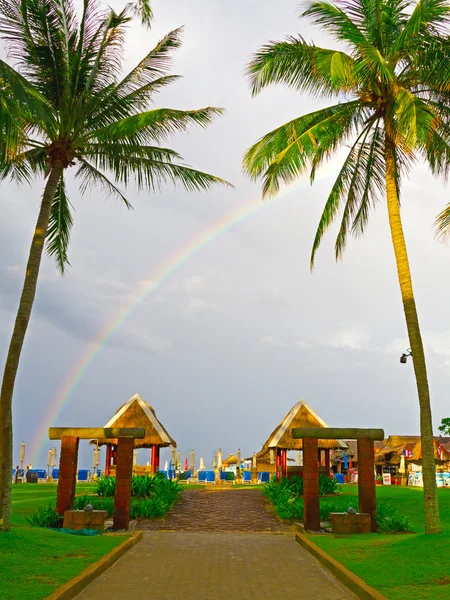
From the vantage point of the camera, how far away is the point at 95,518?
13758 mm

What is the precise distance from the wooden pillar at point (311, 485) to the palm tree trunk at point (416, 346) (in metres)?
3.31

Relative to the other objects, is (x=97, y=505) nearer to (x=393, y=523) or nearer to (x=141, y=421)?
(x=141, y=421)

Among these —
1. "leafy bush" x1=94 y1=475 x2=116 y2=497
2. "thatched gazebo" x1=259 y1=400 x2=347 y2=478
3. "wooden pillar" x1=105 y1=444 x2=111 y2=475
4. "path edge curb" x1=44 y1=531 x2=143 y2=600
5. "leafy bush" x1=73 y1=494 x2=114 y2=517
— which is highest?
"thatched gazebo" x1=259 y1=400 x2=347 y2=478

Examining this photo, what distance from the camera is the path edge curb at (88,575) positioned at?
21.8 ft

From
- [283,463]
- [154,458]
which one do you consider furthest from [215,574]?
[283,463]

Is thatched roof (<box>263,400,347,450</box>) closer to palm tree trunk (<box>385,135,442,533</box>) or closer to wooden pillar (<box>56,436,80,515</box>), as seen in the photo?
wooden pillar (<box>56,436,80,515</box>)

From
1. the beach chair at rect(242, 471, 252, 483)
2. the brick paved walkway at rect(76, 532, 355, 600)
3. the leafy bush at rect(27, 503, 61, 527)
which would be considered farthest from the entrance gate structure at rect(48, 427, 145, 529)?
the beach chair at rect(242, 471, 252, 483)

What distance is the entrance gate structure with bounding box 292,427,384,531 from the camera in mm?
14180

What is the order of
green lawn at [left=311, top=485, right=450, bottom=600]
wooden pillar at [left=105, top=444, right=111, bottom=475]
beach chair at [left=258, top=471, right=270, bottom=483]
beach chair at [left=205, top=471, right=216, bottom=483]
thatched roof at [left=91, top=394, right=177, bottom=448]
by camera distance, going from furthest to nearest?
1. beach chair at [left=205, top=471, right=216, bottom=483]
2. beach chair at [left=258, top=471, right=270, bottom=483]
3. wooden pillar at [left=105, top=444, right=111, bottom=475]
4. thatched roof at [left=91, top=394, right=177, bottom=448]
5. green lawn at [left=311, top=485, right=450, bottom=600]

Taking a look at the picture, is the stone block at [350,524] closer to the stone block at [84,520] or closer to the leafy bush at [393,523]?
the leafy bush at [393,523]

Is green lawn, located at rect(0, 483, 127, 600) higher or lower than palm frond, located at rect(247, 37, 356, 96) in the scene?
lower

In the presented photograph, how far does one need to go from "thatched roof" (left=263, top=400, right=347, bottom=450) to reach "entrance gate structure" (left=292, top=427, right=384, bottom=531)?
8.54 m

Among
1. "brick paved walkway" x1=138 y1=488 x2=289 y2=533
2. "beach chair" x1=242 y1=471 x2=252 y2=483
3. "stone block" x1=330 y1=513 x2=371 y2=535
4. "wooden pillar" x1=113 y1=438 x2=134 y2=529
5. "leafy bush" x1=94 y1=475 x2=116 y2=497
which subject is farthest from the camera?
"beach chair" x1=242 y1=471 x2=252 y2=483

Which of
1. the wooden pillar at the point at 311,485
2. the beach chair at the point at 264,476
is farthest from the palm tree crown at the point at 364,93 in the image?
the beach chair at the point at 264,476
